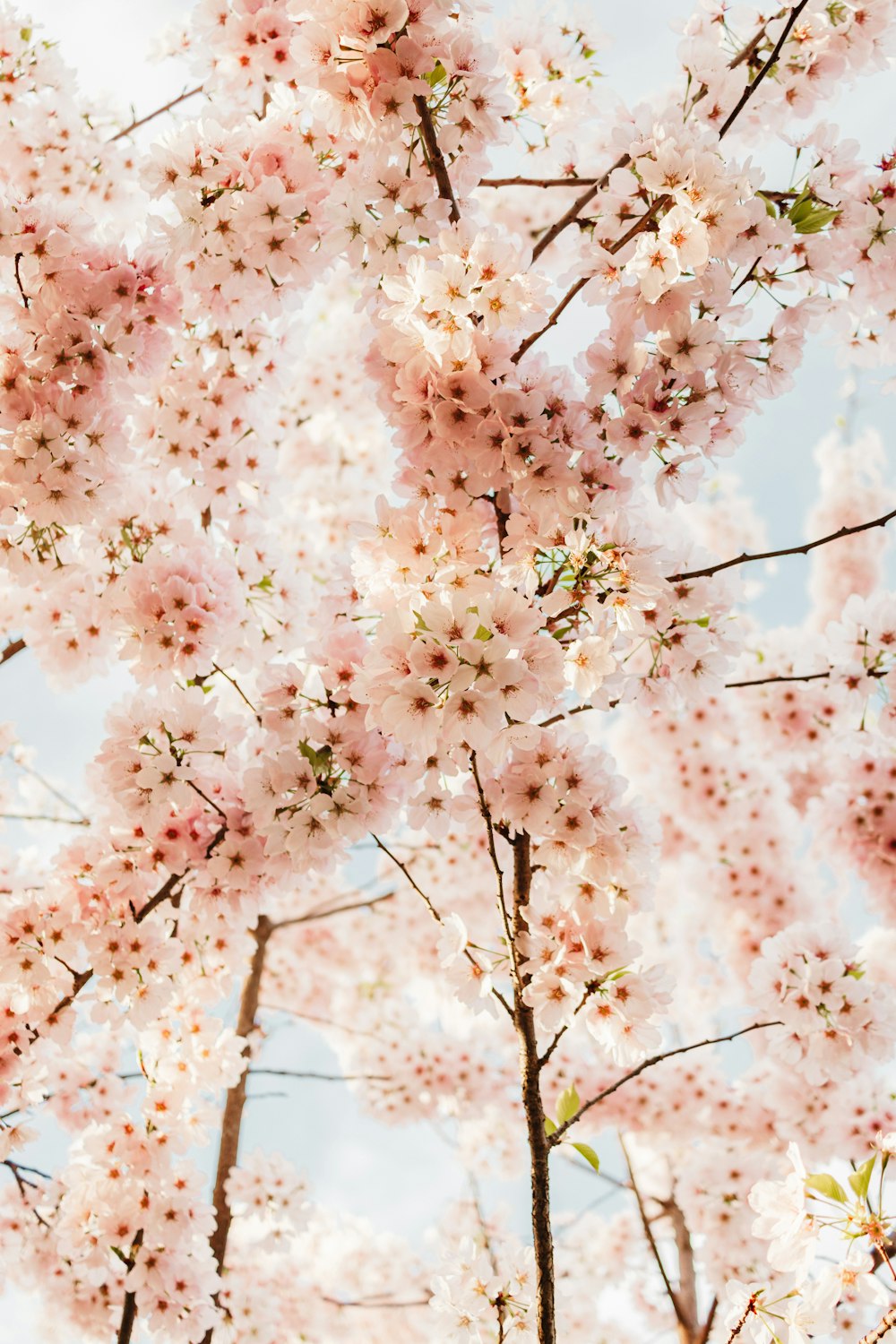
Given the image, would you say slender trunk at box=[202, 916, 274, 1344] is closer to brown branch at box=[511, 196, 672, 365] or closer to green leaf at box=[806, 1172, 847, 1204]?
green leaf at box=[806, 1172, 847, 1204]

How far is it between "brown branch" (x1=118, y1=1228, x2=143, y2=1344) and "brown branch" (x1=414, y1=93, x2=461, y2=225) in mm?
4070

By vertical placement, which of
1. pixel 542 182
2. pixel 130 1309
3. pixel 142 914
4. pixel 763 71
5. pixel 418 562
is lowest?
pixel 130 1309

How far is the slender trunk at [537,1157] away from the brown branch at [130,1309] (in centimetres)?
251

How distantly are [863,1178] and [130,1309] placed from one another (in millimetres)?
3121

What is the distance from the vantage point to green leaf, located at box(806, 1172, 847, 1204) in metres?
1.87

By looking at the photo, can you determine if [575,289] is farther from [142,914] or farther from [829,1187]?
[142,914]

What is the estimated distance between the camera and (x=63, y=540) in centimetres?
341

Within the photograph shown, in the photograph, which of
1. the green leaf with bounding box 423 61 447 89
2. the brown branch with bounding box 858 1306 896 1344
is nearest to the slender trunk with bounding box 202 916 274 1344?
the brown branch with bounding box 858 1306 896 1344

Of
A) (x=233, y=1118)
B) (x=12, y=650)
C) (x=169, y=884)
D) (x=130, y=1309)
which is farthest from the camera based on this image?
(x=233, y=1118)

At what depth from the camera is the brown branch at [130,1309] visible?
3338mm

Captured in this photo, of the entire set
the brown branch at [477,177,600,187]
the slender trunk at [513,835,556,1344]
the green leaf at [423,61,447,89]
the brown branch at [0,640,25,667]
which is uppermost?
the brown branch at [477,177,600,187]

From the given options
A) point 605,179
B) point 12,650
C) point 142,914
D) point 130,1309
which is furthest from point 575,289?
point 130,1309

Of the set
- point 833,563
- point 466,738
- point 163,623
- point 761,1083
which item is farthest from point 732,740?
point 466,738

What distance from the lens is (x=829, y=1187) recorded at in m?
1.87
